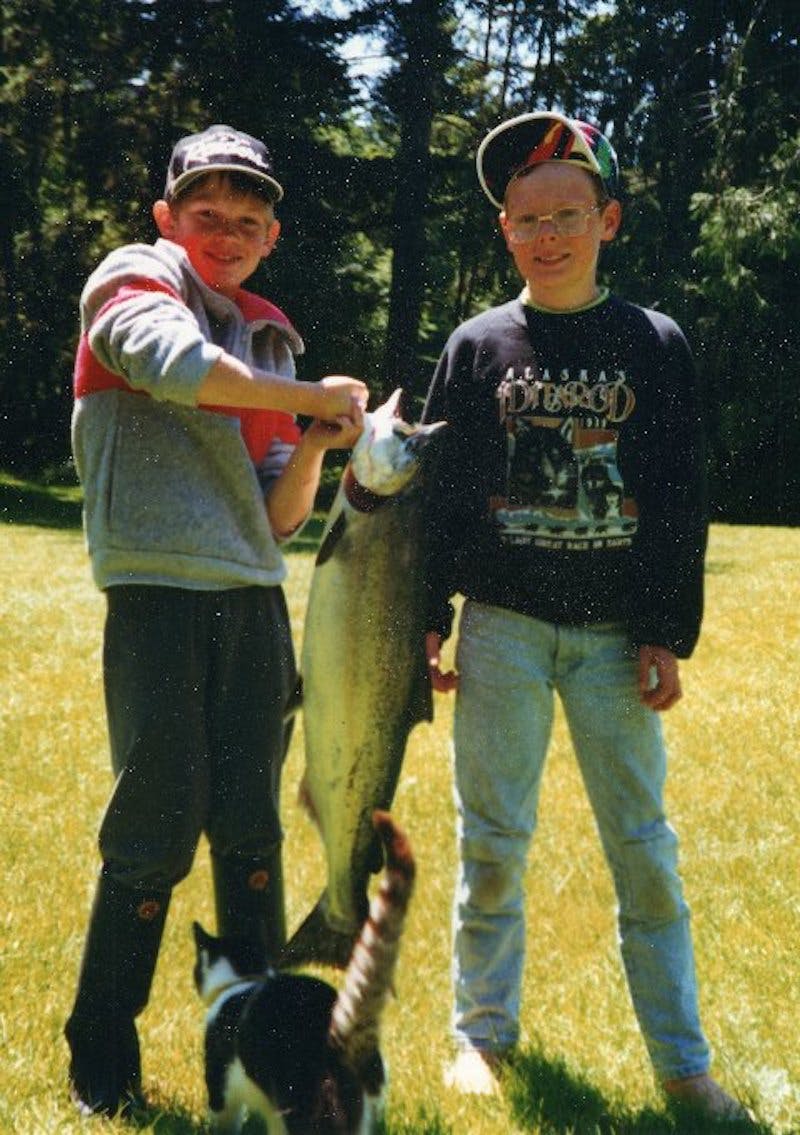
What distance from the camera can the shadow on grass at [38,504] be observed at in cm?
2427

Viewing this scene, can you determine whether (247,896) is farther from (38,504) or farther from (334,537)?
(38,504)

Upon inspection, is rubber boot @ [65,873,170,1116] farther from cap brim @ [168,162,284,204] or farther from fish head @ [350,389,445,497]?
cap brim @ [168,162,284,204]

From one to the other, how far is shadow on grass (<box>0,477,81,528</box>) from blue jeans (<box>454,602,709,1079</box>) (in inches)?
813

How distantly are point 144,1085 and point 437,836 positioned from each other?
9.09ft

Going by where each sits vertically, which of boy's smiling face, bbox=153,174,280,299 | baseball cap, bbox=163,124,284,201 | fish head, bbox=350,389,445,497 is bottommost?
fish head, bbox=350,389,445,497

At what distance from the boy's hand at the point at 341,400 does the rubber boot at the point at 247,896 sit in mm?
1247

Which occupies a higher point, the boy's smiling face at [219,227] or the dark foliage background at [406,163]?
the dark foliage background at [406,163]

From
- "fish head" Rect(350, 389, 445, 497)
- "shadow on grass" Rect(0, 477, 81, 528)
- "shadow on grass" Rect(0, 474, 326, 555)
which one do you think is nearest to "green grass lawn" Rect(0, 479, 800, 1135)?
"fish head" Rect(350, 389, 445, 497)

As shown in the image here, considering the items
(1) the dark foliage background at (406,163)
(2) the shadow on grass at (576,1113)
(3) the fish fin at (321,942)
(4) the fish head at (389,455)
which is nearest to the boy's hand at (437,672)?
(3) the fish fin at (321,942)

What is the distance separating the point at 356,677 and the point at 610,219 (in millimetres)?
1662

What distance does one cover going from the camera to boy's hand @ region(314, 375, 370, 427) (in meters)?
2.89

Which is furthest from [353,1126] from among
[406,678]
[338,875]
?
[406,678]

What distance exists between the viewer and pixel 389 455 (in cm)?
276

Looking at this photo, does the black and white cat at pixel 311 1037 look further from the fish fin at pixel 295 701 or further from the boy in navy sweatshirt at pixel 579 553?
the boy in navy sweatshirt at pixel 579 553
